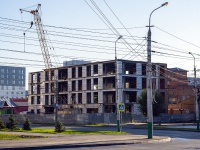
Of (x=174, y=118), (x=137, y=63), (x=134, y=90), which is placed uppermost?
(x=137, y=63)

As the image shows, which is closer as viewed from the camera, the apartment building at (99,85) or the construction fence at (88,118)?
the construction fence at (88,118)

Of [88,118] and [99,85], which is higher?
[99,85]

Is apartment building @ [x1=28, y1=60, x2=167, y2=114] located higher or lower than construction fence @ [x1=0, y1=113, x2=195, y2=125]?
higher

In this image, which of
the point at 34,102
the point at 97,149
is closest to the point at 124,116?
the point at 34,102

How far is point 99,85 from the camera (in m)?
87.8

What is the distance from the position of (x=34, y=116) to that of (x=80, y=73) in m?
21.1

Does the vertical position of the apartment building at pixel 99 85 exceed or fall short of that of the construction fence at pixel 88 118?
it exceeds it

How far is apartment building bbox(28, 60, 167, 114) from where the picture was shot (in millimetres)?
85812

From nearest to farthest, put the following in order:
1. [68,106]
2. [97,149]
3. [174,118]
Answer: [97,149] < [174,118] < [68,106]

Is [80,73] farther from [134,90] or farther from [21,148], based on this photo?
[21,148]

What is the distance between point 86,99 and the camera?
90.6 meters

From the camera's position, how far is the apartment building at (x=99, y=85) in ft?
282

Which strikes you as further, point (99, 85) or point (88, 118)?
point (99, 85)

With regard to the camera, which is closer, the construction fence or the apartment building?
the construction fence
